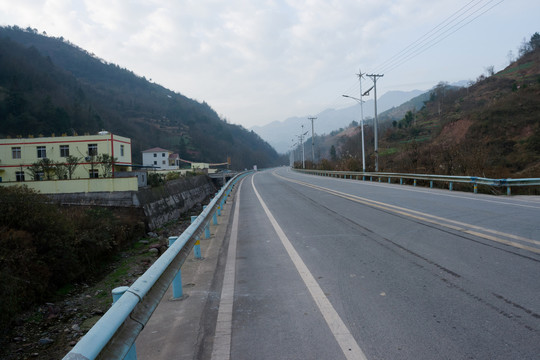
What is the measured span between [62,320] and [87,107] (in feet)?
369

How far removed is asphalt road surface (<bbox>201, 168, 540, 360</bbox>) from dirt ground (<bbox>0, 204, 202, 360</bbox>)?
3.32 m

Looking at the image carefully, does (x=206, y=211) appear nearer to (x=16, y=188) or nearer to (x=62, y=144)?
(x=16, y=188)

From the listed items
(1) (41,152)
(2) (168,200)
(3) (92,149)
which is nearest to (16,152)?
(1) (41,152)

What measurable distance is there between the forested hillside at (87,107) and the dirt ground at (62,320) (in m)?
64.5

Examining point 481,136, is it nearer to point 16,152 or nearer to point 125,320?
point 125,320

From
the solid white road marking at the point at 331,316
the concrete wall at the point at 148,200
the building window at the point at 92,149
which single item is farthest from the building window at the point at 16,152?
the solid white road marking at the point at 331,316

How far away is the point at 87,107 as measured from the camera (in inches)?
4151

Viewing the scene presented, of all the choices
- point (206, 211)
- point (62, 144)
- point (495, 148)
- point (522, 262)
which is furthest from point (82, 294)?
point (495, 148)

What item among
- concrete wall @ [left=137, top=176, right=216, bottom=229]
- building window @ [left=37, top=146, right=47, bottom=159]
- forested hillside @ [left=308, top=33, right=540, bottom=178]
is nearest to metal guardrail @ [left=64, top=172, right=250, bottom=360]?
concrete wall @ [left=137, top=176, right=216, bottom=229]

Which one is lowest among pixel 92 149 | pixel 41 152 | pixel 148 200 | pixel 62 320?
pixel 62 320

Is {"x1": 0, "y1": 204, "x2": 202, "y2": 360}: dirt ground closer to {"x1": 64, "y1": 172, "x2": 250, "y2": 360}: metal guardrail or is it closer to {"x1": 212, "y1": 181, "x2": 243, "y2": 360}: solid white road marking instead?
{"x1": 212, "y1": 181, "x2": 243, "y2": 360}: solid white road marking

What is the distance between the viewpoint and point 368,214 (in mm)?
10766

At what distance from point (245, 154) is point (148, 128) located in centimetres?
4461

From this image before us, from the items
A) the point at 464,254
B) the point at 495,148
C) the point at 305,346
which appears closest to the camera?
the point at 305,346
